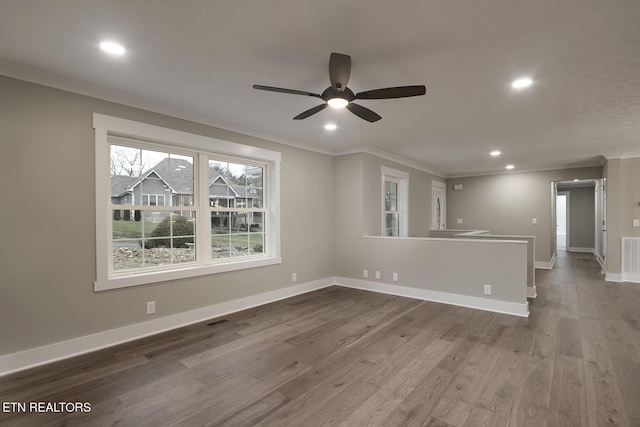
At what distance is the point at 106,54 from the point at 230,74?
916 mm

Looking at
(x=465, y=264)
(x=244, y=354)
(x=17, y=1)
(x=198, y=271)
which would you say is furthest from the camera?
(x=465, y=264)

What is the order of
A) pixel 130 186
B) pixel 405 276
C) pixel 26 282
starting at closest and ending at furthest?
pixel 26 282 < pixel 130 186 < pixel 405 276

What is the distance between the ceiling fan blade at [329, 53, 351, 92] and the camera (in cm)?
210

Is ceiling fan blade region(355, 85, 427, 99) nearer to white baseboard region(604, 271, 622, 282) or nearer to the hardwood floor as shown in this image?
the hardwood floor

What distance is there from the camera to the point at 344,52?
234 cm

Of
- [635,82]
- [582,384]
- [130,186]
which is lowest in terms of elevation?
[582,384]

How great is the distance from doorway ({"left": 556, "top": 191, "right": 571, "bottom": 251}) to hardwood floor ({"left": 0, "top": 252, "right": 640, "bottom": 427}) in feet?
27.7

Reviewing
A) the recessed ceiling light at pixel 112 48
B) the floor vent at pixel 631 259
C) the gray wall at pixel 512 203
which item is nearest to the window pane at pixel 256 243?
the recessed ceiling light at pixel 112 48

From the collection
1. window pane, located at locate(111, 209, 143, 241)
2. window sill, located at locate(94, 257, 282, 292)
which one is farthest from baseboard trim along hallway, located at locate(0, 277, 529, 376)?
window pane, located at locate(111, 209, 143, 241)

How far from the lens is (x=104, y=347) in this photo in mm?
3055

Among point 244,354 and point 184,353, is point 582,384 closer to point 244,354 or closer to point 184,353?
point 244,354

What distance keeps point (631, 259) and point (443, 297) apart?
4.44 metres

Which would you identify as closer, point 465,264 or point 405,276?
point 465,264

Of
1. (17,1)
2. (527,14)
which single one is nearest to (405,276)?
(527,14)
